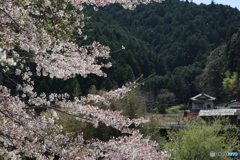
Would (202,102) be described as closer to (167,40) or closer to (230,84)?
(230,84)

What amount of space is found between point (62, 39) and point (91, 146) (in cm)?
134

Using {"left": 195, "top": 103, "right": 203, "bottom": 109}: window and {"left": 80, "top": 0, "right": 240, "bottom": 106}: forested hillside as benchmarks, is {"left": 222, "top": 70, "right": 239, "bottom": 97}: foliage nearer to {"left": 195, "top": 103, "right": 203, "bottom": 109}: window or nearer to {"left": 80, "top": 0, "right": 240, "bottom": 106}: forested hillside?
{"left": 80, "top": 0, "right": 240, "bottom": 106}: forested hillside

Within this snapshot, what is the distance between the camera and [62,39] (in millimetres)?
4340

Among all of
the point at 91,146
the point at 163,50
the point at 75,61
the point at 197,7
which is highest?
the point at 197,7

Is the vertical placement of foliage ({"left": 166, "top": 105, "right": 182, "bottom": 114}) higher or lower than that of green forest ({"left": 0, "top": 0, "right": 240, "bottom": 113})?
lower

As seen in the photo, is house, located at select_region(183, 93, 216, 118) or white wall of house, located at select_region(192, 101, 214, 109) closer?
house, located at select_region(183, 93, 216, 118)

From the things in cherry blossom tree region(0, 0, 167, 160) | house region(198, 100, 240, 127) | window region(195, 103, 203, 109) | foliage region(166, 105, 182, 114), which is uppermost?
cherry blossom tree region(0, 0, 167, 160)

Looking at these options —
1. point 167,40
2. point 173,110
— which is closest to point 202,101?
point 173,110

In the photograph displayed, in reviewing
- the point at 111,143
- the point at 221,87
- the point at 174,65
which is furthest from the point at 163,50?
the point at 111,143

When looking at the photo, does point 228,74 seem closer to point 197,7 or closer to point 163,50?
point 163,50

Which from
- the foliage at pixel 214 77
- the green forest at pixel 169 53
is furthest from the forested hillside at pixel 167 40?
the foliage at pixel 214 77

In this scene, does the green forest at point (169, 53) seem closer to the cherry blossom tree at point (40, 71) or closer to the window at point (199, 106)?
the window at point (199, 106)

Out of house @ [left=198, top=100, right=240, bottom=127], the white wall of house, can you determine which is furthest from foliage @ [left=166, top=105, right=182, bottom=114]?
house @ [left=198, top=100, right=240, bottom=127]

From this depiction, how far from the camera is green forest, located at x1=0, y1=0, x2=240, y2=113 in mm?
54625
